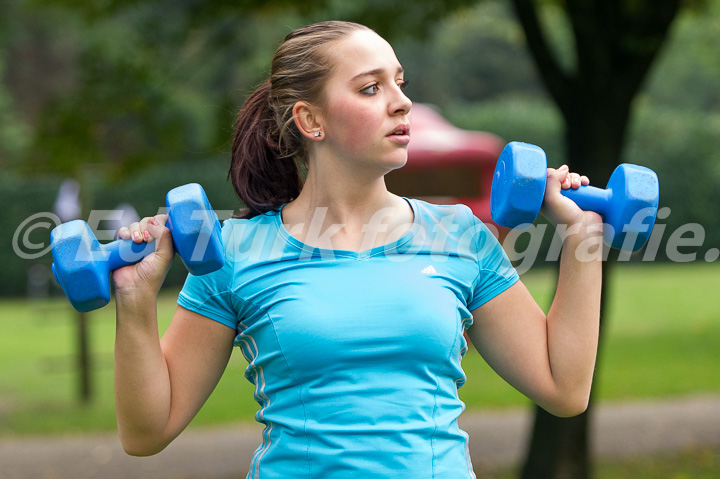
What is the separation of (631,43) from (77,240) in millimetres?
3646

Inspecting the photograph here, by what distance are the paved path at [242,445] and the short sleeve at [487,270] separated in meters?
4.30

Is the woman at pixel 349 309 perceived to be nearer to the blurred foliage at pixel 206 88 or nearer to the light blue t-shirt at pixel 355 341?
the light blue t-shirt at pixel 355 341

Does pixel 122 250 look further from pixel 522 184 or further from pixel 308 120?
pixel 522 184

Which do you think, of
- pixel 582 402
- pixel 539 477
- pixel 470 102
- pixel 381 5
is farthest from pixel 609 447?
pixel 470 102

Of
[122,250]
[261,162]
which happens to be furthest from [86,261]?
[261,162]

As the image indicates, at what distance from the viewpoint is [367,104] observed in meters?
1.83

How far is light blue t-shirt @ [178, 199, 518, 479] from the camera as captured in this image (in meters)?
1.71

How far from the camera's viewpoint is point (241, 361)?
35.9 feet

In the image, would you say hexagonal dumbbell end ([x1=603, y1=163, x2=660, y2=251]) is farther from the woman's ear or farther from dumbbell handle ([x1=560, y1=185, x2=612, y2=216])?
the woman's ear

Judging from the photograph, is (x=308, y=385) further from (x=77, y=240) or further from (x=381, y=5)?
(x=381, y=5)

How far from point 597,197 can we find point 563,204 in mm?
94

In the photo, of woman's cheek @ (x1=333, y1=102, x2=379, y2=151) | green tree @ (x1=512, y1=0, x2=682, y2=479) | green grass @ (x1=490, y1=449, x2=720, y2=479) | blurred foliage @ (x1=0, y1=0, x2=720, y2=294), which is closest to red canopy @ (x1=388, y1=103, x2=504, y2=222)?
blurred foliage @ (x1=0, y1=0, x2=720, y2=294)

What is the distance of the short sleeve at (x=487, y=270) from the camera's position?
1888mm

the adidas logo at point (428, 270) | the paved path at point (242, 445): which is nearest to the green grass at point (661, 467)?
the paved path at point (242, 445)
